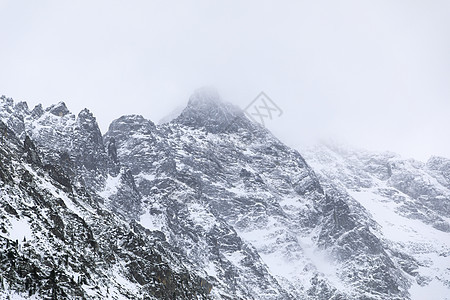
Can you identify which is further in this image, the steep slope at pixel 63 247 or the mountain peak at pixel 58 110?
the mountain peak at pixel 58 110

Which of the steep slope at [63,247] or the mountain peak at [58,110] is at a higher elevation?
the mountain peak at [58,110]

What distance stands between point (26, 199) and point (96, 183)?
83.4 metres

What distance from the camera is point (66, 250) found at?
86.1 meters

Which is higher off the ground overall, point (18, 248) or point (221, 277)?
point (18, 248)

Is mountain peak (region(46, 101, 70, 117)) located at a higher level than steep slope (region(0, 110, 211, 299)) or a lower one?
higher

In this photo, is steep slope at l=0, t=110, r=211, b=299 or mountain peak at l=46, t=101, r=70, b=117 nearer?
steep slope at l=0, t=110, r=211, b=299

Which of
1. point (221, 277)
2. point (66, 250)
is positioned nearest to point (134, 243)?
point (66, 250)

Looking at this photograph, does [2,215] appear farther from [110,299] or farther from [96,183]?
[96,183]

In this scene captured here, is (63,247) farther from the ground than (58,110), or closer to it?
closer to it

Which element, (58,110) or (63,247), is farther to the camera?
(58,110)

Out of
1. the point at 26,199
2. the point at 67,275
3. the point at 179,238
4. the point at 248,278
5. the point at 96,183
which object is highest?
the point at 26,199

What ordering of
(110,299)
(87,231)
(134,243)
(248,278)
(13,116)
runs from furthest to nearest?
1. (248,278)
2. (13,116)
3. (134,243)
4. (87,231)
5. (110,299)

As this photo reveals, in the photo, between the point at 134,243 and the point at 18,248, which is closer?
the point at 18,248

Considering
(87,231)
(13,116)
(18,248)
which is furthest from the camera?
(13,116)
